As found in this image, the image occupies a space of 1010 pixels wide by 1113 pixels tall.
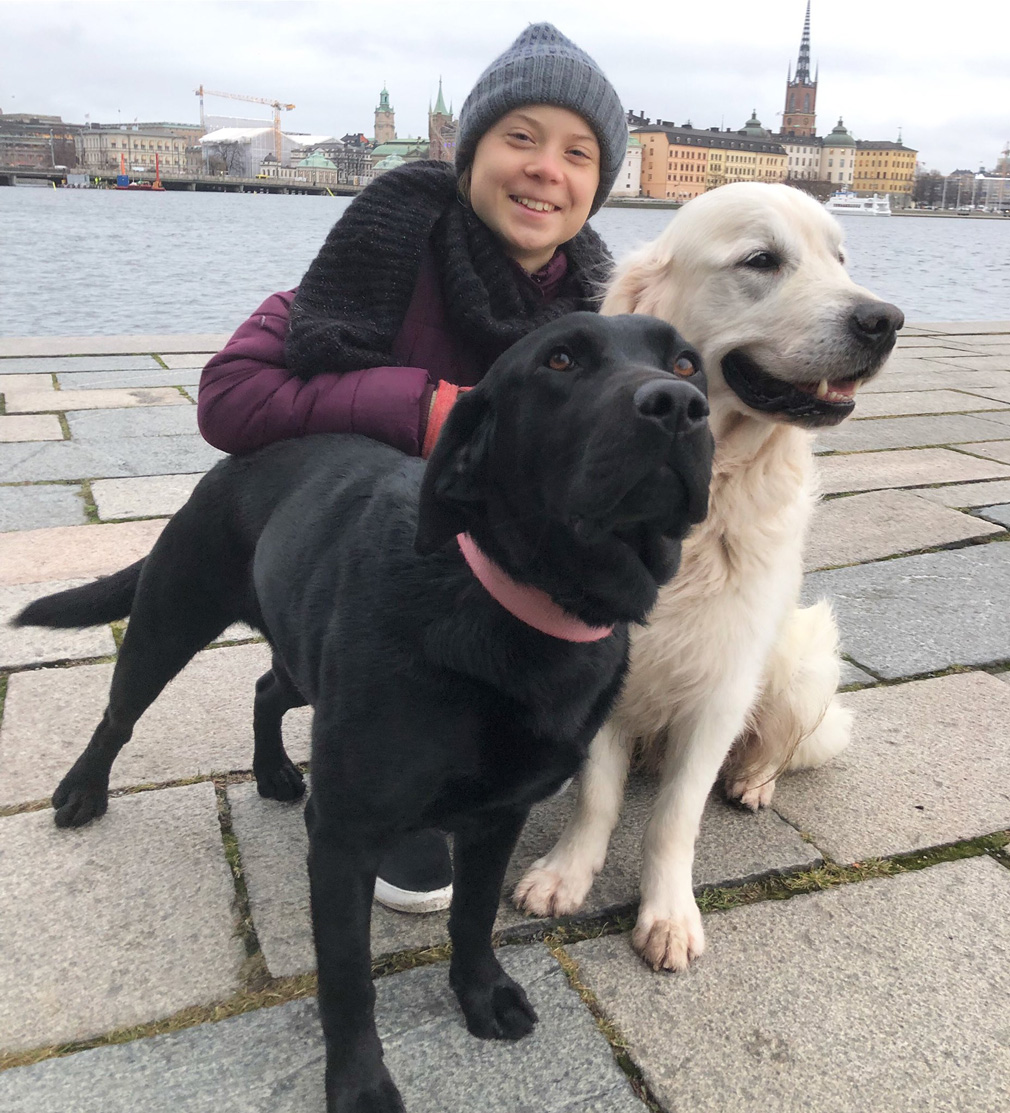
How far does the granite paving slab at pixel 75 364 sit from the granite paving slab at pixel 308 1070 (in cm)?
702

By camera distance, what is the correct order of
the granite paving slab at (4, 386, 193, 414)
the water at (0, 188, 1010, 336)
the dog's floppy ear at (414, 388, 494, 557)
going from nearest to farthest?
the dog's floppy ear at (414, 388, 494, 557) → the granite paving slab at (4, 386, 193, 414) → the water at (0, 188, 1010, 336)

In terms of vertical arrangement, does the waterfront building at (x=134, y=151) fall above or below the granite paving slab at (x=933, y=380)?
above

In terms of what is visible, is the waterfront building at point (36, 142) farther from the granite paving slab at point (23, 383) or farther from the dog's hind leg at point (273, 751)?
the dog's hind leg at point (273, 751)

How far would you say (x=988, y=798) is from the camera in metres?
2.52

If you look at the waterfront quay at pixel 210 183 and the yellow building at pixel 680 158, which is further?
the waterfront quay at pixel 210 183

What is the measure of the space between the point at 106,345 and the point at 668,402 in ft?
28.9

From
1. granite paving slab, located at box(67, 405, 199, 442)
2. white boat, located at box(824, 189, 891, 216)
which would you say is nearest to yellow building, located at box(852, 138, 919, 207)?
white boat, located at box(824, 189, 891, 216)

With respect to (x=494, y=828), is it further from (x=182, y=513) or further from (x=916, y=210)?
(x=916, y=210)

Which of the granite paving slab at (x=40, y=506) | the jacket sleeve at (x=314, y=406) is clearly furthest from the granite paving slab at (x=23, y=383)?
the jacket sleeve at (x=314, y=406)

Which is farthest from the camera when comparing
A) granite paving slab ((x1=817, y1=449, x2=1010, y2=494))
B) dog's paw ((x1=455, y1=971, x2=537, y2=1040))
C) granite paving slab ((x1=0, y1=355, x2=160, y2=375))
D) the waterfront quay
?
the waterfront quay

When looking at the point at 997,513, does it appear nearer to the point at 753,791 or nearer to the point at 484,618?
the point at 753,791

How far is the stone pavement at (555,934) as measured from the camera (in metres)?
1.67

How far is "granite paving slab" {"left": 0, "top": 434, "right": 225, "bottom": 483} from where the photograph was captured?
5.05 metres

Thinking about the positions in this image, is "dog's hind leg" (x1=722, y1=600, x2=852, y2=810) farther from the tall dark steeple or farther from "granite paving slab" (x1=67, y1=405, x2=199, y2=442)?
the tall dark steeple
